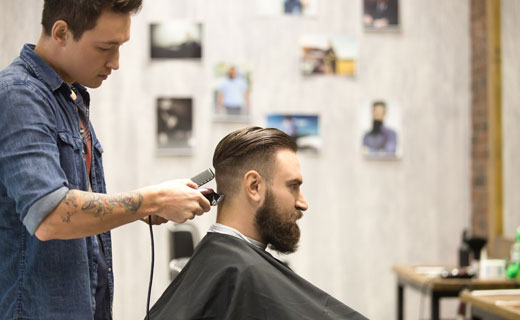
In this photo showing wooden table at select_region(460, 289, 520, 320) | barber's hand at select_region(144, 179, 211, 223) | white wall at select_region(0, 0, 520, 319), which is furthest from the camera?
white wall at select_region(0, 0, 520, 319)

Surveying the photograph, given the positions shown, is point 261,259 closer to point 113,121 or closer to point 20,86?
point 20,86

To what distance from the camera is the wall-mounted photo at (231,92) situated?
13.6 ft

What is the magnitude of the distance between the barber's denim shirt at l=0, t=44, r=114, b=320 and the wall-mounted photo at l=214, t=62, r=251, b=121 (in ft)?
8.70

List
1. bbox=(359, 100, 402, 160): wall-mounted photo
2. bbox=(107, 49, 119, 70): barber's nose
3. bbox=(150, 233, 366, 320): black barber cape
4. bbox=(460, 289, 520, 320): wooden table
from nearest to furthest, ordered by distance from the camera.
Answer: bbox=(107, 49, 119, 70): barber's nose → bbox=(150, 233, 366, 320): black barber cape → bbox=(460, 289, 520, 320): wooden table → bbox=(359, 100, 402, 160): wall-mounted photo

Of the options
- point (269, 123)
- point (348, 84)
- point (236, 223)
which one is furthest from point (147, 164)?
point (236, 223)

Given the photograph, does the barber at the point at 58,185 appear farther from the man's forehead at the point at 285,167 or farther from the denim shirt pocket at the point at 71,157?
the man's forehead at the point at 285,167

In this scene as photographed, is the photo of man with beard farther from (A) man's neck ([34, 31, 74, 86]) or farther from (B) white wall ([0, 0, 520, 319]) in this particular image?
(A) man's neck ([34, 31, 74, 86])

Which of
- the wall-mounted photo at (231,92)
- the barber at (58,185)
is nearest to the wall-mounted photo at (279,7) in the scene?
the wall-mounted photo at (231,92)

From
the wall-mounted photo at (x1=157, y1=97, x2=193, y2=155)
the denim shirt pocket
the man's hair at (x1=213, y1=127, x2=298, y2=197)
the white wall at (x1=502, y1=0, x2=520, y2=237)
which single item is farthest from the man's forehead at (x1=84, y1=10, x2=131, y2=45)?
the white wall at (x1=502, y1=0, x2=520, y2=237)

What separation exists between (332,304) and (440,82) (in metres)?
2.83

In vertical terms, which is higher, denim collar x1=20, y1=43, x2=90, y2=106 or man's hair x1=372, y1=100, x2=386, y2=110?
man's hair x1=372, y1=100, x2=386, y2=110

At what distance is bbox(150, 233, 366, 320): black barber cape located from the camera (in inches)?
67.7

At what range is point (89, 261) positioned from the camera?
1.50m

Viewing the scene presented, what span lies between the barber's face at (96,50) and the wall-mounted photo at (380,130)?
291cm
